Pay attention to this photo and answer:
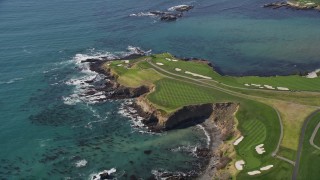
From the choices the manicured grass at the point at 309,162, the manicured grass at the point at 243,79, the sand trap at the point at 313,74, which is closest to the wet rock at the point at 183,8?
the manicured grass at the point at 243,79

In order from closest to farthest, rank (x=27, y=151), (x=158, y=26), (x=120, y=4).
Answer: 1. (x=27, y=151)
2. (x=158, y=26)
3. (x=120, y=4)

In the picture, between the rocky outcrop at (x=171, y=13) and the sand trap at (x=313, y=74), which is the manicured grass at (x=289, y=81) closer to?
the sand trap at (x=313, y=74)

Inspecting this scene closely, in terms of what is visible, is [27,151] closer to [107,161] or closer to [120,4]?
[107,161]

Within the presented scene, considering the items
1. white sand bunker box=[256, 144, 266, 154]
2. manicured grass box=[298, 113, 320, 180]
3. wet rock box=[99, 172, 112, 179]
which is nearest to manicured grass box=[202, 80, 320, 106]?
manicured grass box=[298, 113, 320, 180]

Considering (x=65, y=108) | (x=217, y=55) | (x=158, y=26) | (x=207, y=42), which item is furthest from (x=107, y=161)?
(x=158, y=26)

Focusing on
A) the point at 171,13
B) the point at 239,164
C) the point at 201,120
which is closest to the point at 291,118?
the point at 239,164

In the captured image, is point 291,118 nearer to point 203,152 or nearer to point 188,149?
point 203,152

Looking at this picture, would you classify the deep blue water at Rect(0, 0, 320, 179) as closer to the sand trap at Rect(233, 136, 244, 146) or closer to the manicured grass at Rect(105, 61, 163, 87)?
the sand trap at Rect(233, 136, 244, 146)
